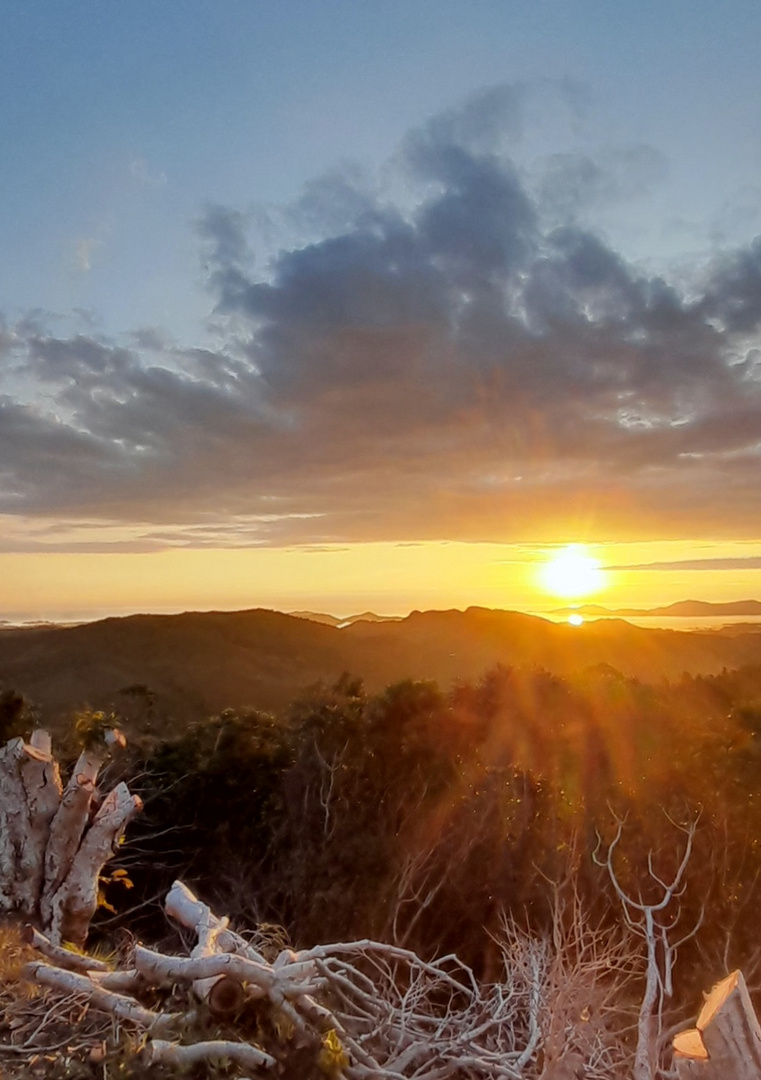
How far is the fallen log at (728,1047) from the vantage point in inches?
86.0

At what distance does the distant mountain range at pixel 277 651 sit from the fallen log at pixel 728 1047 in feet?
133

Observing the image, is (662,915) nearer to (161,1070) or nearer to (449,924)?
(449,924)

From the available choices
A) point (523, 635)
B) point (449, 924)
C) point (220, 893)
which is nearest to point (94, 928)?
point (220, 893)

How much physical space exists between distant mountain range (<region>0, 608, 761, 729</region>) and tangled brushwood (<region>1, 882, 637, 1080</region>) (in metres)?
36.5

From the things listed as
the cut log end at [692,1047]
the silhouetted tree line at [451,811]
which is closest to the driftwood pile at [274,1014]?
the cut log end at [692,1047]

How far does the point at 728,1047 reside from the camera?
2.21m

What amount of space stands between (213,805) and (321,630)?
74550 mm

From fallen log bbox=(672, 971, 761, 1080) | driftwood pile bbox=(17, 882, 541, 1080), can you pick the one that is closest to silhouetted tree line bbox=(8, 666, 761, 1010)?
driftwood pile bbox=(17, 882, 541, 1080)

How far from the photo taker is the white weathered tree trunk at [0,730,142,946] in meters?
8.39

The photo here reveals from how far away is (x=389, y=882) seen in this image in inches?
500

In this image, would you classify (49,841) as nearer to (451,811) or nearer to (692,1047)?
(451,811)

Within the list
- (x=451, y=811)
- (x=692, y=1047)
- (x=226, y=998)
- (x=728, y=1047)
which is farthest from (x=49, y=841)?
(x=728, y=1047)

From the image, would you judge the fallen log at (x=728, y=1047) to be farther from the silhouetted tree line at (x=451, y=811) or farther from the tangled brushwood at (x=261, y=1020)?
the silhouetted tree line at (x=451, y=811)

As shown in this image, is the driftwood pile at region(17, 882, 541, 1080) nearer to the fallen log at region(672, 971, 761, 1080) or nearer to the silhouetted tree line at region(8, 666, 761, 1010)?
the fallen log at region(672, 971, 761, 1080)
